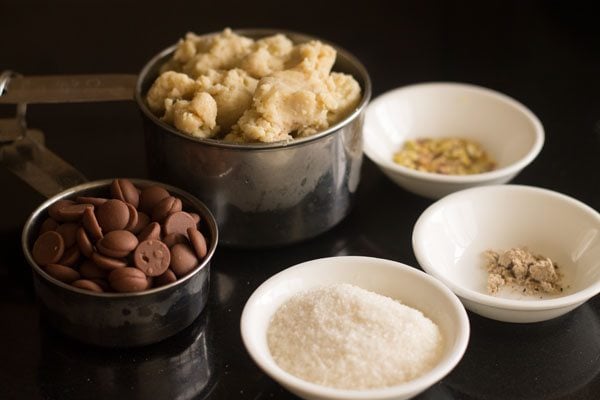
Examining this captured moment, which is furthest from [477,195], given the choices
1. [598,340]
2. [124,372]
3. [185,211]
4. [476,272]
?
[124,372]

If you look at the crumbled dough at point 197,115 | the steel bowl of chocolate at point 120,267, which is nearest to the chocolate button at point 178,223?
the steel bowl of chocolate at point 120,267

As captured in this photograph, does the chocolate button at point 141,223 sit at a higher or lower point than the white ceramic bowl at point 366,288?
higher

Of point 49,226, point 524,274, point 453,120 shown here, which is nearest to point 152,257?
point 49,226

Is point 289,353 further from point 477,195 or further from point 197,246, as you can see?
point 477,195

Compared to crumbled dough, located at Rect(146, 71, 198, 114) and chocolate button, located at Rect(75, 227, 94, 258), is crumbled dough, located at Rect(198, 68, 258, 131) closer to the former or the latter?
crumbled dough, located at Rect(146, 71, 198, 114)

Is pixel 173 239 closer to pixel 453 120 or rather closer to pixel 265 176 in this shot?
pixel 265 176

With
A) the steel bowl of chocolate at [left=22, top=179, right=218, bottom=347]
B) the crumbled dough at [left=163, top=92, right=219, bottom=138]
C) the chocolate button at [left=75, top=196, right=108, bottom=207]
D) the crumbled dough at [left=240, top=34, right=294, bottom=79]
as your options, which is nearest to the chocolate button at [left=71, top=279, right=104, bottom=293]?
the steel bowl of chocolate at [left=22, top=179, right=218, bottom=347]

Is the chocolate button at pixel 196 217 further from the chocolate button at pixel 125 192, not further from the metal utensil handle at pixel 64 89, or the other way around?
the metal utensil handle at pixel 64 89
